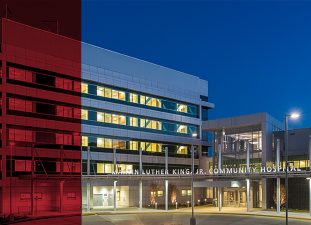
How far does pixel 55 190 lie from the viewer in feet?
223

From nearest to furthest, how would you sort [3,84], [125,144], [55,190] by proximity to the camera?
[3,84] → [55,190] → [125,144]

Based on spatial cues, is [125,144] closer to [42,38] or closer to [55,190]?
[55,190]

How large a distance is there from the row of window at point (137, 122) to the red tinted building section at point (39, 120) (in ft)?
7.94

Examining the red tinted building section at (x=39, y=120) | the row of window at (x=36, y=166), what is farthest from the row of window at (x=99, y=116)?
the row of window at (x=36, y=166)

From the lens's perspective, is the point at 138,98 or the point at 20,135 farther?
the point at 138,98

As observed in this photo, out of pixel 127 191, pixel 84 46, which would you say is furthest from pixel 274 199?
pixel 84 46

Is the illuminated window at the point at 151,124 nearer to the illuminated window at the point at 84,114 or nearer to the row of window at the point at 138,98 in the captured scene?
the row of window at the point at 138,98

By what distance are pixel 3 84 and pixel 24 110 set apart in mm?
4586

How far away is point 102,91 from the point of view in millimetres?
74875

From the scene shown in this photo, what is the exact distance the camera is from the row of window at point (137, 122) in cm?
7362

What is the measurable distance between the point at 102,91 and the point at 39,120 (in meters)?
11.4

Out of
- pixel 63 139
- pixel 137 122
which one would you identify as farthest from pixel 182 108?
pixel 63 139

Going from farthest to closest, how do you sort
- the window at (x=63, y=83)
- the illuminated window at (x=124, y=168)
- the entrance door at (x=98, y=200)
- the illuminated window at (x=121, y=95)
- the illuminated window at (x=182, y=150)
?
1. the illuminated window at (x=182, y=150)
2. the illuminated window at (x=121, y=95)
3. the illuminated window at (x=124, y=168)
4. the entrance door at (x=98, y=200)
5. the window at (x=63, y=83)

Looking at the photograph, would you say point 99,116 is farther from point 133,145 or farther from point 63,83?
point 133,145
